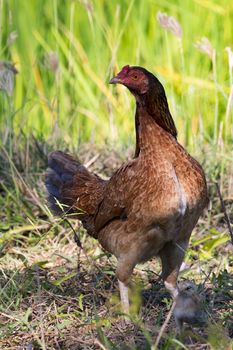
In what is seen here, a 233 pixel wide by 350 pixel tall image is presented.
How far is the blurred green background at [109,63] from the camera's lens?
6.74 metres

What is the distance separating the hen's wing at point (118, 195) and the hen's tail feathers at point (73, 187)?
0.71ft

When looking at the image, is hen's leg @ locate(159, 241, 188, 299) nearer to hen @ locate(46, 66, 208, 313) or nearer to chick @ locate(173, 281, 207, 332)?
hen @ locate(46, 66, 208, 313)

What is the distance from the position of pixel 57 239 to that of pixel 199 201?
1.51 meters

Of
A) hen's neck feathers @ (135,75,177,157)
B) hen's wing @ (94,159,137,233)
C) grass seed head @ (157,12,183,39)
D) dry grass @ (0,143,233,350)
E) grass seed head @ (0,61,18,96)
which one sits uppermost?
grass seed head @ (157,12,183,39)

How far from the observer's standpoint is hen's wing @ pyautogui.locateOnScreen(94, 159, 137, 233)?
4.35 metres

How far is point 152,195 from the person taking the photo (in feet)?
13.6

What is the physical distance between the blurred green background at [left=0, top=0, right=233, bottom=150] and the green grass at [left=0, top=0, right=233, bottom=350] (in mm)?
13

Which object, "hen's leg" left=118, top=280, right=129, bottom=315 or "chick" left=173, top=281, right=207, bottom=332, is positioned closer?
"chick" left=173, top=281, right=207, bottom=332

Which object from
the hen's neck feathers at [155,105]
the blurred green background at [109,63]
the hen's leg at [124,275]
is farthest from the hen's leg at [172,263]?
the blurred green background at [109,63]

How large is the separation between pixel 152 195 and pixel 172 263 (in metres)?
0.46

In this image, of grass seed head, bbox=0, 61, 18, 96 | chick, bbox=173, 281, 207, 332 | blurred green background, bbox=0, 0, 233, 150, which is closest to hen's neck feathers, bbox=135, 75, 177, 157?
chick, bbox=173, 281, 207, 332

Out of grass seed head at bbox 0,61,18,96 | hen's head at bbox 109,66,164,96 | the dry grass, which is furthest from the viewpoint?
grass seed head at bbox 0,61,18,96

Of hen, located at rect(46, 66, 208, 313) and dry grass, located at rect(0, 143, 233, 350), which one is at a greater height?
hen, located at rect(46, 66, 208, 313)

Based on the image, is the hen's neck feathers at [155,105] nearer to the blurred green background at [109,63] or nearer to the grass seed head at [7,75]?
the grass seed head at [7,75]
